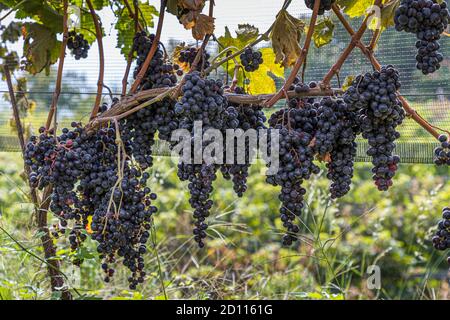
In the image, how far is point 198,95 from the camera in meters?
1.21

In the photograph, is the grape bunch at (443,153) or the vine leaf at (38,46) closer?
the grape bunch at (443,153)

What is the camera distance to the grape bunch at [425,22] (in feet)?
3.76

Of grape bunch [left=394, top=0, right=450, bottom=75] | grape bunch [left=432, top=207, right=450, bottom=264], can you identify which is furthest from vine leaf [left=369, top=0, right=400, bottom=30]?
grape bunch [left=432, top=207, right=450, bottom=264]

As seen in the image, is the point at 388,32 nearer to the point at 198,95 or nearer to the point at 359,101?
the point at 359,101

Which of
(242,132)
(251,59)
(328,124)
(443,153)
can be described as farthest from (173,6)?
(443,153)

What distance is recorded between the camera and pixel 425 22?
116 centimetres

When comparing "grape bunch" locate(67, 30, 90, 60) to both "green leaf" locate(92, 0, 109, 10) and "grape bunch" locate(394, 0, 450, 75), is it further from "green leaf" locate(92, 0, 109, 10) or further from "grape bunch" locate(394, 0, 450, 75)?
"grape bunch" locate(394, 0, 450, 75)

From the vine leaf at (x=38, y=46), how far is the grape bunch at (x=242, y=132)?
27.4 inches

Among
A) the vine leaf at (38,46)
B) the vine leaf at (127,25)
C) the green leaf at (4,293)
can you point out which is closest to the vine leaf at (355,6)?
the vine leaf at (127,25)

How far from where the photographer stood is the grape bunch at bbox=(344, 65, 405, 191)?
121 centimetres

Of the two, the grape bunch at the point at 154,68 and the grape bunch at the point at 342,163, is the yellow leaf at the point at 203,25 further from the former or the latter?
the grape bunch at the point at 342,163

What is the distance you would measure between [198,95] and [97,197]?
15.0 inches

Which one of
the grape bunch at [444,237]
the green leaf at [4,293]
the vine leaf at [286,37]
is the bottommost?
the green leaf at [4,293]

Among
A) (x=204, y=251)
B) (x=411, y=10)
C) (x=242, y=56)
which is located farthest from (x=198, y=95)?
(x=204, y=251)
